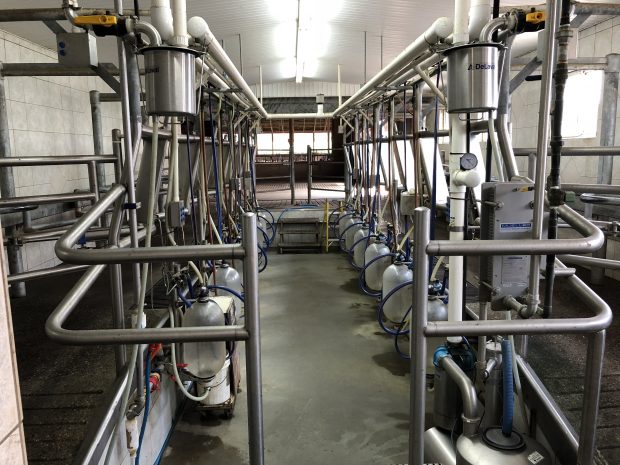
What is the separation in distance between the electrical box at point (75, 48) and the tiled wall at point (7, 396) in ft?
A: 4.86

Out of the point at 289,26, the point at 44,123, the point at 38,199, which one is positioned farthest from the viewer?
the point at 289,26

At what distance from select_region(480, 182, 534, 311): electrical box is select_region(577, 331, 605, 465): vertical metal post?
0.38 meters

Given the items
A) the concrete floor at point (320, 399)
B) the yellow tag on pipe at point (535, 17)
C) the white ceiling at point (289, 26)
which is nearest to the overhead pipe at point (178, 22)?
the yellow tag on pipe at point (535, 17)

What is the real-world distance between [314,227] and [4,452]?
663cm

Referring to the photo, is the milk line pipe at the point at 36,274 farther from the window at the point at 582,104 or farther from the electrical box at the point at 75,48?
the window at the point at 582,104

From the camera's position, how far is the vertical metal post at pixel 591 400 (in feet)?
3.76

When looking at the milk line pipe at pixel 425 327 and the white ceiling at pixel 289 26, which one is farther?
the white ceiling at pixel 289 26

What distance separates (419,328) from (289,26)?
5477 millimetres

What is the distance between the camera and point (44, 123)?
4.83m

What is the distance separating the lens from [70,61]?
1.89 m

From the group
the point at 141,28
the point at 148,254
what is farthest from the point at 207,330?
the point at 141,28

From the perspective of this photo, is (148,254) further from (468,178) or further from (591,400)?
(468,178)

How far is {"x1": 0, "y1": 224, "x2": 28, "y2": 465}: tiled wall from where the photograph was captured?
0.69 m

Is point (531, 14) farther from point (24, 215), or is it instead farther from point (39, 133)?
point (39, 133)
